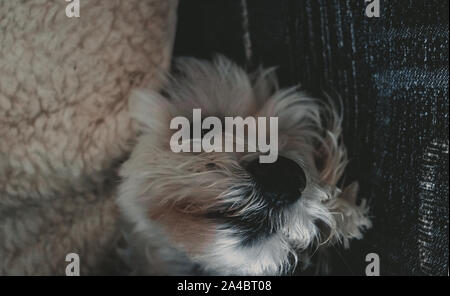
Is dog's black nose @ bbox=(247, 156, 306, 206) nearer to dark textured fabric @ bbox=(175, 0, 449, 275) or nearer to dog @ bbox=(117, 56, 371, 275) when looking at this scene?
dog @ bbox=(117, 56, 371, 275)

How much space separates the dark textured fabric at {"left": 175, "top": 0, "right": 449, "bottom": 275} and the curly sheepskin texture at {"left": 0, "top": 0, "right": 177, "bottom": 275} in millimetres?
138

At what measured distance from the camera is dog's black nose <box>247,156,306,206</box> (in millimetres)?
782

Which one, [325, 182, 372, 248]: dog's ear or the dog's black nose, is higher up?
the dog's black nose

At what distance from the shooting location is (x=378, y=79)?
80 cm

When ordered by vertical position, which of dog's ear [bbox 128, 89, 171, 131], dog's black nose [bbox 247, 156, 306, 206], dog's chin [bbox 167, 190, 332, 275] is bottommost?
dog's chin [bbox 167, 190, 332, 275]

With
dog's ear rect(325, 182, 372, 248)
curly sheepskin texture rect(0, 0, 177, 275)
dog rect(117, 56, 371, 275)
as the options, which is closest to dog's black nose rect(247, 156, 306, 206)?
dog rect(117, 56, 371, 275)

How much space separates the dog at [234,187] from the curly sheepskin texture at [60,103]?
52 millimetres

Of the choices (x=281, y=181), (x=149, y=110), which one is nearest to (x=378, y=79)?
(x=281, y=181)

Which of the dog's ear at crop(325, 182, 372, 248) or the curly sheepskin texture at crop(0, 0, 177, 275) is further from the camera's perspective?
the dog's ear at crop(325, 182, 372, 248)

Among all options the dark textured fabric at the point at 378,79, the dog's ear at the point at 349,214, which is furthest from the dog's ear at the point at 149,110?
the dog's ear at the point at 349,214

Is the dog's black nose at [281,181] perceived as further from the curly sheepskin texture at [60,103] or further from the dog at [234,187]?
the curly sheepskin texture at [60,103]
